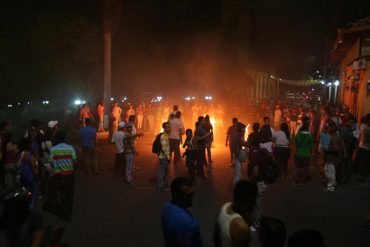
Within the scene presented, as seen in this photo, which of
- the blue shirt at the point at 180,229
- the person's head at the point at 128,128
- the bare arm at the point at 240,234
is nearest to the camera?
the bare arm at the point at 240,234

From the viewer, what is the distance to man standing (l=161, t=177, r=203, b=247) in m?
3.71

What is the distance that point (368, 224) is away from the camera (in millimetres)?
7871

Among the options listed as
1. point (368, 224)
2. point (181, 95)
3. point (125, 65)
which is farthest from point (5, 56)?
point (181, 95)

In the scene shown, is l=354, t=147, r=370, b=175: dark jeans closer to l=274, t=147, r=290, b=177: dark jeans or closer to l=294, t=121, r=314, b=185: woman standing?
l=294, t=121, r=314, b=185: woman standing

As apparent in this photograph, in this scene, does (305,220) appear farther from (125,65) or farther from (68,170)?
(125,65)

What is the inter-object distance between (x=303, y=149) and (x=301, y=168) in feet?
1.92

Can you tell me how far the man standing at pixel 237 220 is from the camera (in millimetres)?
3521

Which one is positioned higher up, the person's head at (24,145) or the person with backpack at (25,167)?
the person's head at (24,145)

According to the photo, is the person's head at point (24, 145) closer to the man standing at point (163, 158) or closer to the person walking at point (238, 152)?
the man standing at point (163, 158)

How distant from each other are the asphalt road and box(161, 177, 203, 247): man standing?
10.4 ft

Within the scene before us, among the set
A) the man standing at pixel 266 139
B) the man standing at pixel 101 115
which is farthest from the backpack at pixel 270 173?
the man standing at pixel 101 115

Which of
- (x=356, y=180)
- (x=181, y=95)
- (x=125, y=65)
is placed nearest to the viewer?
(x=356, y=180)

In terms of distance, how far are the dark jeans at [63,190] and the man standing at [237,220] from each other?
4840 millimetres

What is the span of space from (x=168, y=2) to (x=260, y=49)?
18.6 meters
